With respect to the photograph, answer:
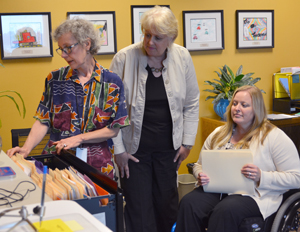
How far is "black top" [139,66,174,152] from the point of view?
238 centimetres

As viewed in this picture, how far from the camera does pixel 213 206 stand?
Answer: 230 centimetres

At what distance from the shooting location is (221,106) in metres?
3.89

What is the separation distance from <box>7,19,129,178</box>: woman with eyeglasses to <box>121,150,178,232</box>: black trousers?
1.55ft

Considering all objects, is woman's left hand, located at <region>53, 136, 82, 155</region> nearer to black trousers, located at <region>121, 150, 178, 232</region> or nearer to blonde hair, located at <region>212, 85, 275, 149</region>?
black trousers, located at <region>121, 150, 178, 232</region>

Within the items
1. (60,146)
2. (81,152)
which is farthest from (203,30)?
(60,146)

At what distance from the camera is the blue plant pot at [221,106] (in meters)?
3.87

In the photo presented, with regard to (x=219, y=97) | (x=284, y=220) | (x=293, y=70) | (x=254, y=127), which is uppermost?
(x=293, y=70)

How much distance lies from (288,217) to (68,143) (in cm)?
122

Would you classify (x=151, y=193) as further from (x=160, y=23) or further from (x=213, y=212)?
(x=160, y=23)

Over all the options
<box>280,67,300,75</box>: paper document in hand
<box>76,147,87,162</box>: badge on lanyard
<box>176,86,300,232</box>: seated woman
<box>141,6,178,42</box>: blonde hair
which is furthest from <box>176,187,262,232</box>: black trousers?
<box>280,67,300,75</box>: paper document in hand

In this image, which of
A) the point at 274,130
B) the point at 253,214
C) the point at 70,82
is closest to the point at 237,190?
the point at 253,214

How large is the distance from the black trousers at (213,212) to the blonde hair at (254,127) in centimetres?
34

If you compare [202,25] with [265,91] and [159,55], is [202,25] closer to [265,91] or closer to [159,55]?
[265,91]

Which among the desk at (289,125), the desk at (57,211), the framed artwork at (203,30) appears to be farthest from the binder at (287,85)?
the desk at (57,211)
